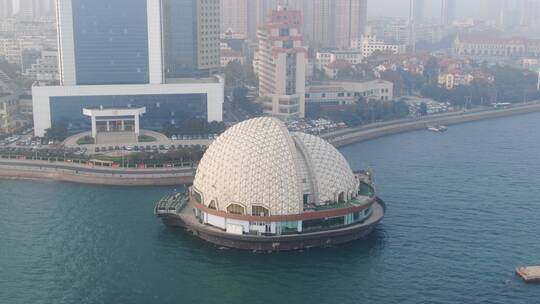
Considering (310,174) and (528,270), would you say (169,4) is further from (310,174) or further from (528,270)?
(528,270)

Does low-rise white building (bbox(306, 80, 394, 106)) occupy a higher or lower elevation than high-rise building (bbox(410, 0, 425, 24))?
lower

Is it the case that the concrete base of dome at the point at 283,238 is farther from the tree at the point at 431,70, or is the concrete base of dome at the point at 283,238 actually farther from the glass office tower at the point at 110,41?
the tree at the point at 431,70

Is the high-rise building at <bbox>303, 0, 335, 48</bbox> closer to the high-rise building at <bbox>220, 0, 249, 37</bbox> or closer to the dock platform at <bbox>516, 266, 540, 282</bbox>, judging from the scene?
the high-rise building at <bbox>220, 0, 249, 37</bbox>

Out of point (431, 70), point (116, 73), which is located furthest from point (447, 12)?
point (116, 73)

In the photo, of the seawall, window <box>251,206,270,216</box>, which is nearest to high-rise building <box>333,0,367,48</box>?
the seawall

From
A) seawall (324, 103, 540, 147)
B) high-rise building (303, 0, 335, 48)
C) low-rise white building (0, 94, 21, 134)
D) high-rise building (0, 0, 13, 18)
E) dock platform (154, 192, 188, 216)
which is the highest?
high-rise building (0, 0, 13, 18)

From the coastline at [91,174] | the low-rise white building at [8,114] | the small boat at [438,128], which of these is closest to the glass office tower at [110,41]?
the low-rise white building at [8,114]

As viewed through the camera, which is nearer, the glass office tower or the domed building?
the domed building
